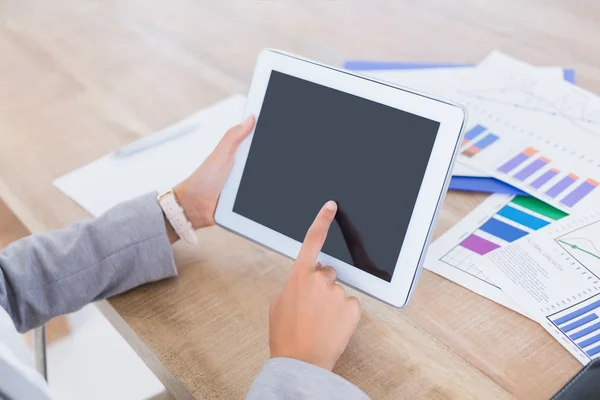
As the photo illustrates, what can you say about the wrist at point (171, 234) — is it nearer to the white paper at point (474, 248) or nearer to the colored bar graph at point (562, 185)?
the white paper at point (474, 248)

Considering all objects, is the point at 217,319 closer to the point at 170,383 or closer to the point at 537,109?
the point at 170,383

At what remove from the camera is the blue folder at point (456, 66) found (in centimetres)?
83

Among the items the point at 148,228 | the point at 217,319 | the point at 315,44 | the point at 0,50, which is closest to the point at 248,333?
the point at 217,319

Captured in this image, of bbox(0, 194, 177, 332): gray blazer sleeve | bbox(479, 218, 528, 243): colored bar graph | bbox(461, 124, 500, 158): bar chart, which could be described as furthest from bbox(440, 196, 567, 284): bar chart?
bbox(0, 194, 177, 332): gray blazer sleeve

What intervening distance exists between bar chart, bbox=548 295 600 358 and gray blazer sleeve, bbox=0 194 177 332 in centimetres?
43

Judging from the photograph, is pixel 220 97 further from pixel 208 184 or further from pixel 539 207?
pixel 539 207

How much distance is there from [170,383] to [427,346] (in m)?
0.27

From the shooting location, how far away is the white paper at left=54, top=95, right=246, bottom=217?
0.88 m

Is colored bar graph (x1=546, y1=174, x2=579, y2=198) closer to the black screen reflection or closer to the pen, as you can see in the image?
the black screen reflection

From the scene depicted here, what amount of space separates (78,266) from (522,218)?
0.53m

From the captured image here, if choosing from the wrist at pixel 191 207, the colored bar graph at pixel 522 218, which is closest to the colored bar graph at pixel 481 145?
the colored bar graph at pixel 522 218

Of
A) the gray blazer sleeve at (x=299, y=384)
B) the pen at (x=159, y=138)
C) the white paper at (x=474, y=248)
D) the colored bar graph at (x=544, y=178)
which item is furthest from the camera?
the pen at (x=159, y=138)

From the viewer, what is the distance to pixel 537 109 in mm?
947

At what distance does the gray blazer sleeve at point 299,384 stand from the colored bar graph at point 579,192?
38 centimetres
